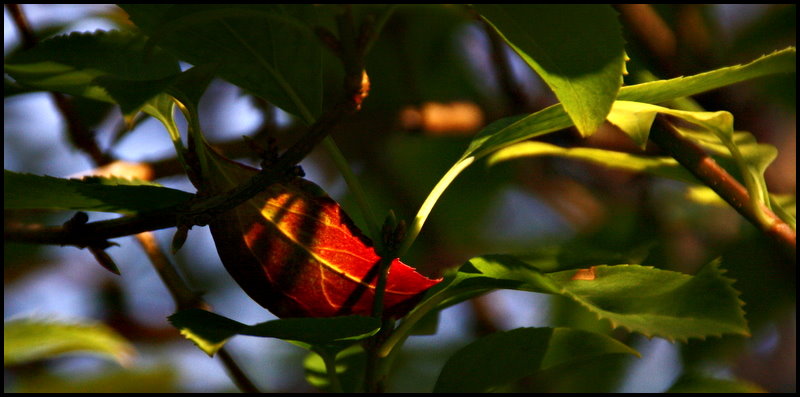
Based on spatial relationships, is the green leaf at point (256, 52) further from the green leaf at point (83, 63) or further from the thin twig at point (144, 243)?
the thin twig at point (144, 243)

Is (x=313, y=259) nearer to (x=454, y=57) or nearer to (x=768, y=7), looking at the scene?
(x=454, y=57)

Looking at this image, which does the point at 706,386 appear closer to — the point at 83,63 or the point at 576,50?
the point at 576,50

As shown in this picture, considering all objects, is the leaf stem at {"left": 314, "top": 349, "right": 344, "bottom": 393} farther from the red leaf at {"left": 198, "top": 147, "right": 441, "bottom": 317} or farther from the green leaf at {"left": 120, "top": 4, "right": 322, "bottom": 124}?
the green leaf at {"left": 120, "top": 4, "right": 322, "bottom": 124}

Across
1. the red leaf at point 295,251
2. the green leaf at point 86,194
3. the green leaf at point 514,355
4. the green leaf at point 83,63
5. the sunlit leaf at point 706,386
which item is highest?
the green leaf at point 83,63

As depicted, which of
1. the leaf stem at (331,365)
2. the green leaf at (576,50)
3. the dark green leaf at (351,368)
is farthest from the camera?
the dark green leaf at (351,368)

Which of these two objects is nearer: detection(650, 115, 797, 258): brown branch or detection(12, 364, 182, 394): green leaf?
detection(650, 115, 797, 258): brown branch

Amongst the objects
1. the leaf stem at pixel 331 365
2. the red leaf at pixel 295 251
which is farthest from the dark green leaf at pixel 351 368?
the red leaf at pixel 295 251

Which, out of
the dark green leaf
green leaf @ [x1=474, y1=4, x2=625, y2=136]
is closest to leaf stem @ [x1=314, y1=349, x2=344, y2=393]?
the dark green leaf
